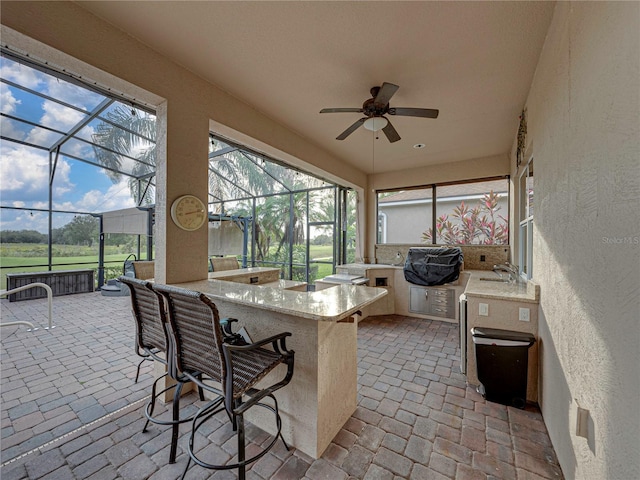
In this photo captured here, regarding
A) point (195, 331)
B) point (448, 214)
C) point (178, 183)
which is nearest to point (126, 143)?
point (178, 183)

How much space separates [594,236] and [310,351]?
1.62 m

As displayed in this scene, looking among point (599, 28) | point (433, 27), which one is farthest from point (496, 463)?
point (433, 27)

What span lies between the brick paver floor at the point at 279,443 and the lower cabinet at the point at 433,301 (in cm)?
149

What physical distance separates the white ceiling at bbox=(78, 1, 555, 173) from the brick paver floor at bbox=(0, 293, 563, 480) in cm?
303

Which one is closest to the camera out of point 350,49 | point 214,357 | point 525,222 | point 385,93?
point 214,357

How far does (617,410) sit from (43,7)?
3613 mm

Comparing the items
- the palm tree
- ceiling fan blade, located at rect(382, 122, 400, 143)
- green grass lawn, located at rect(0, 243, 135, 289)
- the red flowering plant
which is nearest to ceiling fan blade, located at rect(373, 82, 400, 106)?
ceiling fan blade, located at rect(382, 122, 400, 143)

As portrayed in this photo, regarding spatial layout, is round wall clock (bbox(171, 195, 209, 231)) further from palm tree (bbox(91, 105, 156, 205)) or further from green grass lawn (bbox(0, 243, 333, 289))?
green grass lawn (bbox(0, 243, 333, 289))

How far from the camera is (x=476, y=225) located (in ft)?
16.3

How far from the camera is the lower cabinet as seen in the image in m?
4.44

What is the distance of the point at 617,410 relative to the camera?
0.95 metres

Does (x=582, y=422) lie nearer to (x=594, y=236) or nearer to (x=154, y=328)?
(x=594, y=236)

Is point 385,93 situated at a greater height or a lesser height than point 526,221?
greater

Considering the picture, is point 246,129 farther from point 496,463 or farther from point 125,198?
point 125,198
